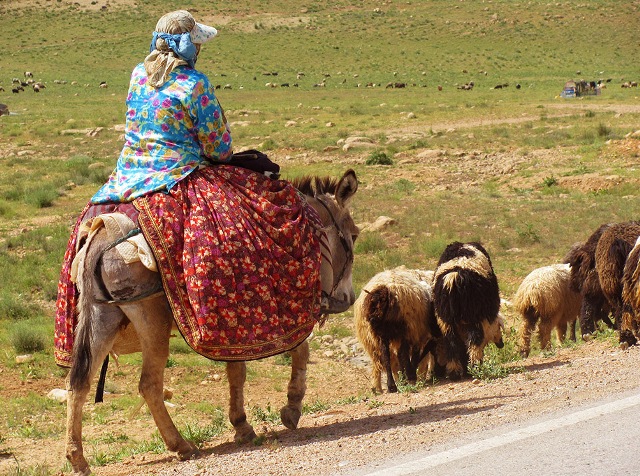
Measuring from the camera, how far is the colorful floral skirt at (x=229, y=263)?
21.1 feet

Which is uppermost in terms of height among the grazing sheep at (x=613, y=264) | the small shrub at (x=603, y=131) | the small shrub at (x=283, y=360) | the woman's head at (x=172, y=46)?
the woman's head at (x=172, y=46)

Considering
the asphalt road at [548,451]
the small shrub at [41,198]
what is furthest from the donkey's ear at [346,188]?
the small shrub at [41,198]

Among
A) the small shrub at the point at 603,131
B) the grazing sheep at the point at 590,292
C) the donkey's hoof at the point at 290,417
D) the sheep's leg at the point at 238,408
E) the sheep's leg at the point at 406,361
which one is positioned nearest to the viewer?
the sheep's leg at the point at 238,408

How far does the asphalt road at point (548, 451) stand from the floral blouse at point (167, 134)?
256 centimetres

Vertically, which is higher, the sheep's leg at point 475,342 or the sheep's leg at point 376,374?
the sheep's leg at point 475,342

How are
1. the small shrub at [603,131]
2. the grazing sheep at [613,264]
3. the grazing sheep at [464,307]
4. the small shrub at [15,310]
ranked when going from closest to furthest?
the grazing sheep at [613,264], the grazing sheep at [464,307], the small shrub at [15,310], the small shrub at [603,131]

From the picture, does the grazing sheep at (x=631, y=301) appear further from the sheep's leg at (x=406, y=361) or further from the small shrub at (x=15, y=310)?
the small shrub at (x=15, y=310)

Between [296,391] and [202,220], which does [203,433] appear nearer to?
[296,391]

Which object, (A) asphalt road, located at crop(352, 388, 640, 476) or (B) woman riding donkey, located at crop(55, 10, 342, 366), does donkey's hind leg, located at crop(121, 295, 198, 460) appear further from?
(A) asphalt road, located at crop(352, 388, 640, 476)

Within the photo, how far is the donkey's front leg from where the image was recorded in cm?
728

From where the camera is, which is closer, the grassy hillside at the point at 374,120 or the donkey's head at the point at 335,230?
the donkey's head at the point at 335,230

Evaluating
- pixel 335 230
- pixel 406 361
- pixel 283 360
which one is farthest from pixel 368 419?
pixel 283 360

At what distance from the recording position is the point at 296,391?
292 inches

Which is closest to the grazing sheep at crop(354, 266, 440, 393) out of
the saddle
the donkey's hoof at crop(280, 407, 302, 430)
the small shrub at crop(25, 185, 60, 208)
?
the donkey's hoof at crop(280, 407, 302, 430)
